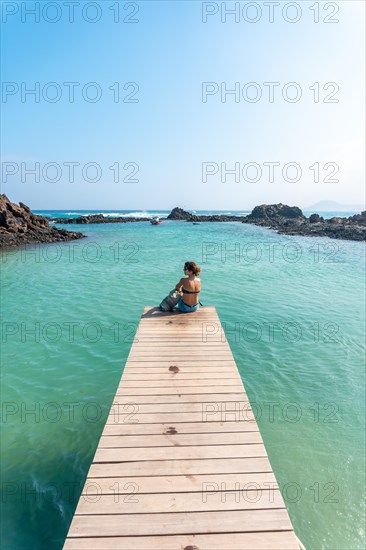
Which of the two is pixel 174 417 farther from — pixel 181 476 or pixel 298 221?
pixel 298 221

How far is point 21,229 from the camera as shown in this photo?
128ft

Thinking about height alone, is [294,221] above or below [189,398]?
above

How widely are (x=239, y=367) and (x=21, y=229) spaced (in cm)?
3812

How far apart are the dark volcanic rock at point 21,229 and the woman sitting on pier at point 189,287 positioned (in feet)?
101

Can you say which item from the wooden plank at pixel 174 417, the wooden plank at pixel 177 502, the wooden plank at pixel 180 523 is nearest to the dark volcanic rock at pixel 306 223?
the wooden plank at pixel 174 417

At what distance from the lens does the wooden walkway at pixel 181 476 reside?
9.39 feet

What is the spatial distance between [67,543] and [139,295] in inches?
548

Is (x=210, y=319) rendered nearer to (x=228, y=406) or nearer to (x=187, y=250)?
(x=228, y=406)

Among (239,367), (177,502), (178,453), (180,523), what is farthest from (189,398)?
(239,367)

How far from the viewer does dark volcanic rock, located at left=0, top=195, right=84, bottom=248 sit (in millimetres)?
35438

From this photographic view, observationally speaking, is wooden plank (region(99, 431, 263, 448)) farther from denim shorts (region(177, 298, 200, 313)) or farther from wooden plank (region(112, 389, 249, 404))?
denim shorts (region(177, 298, 200, 313))

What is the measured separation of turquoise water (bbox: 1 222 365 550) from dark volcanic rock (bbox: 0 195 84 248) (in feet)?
53.7

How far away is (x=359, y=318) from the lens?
14.0 meters

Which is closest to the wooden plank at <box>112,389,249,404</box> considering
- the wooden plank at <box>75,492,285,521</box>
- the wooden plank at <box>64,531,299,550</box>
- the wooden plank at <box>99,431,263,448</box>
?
the wooden plank at <box>99,431,263,448</box>
